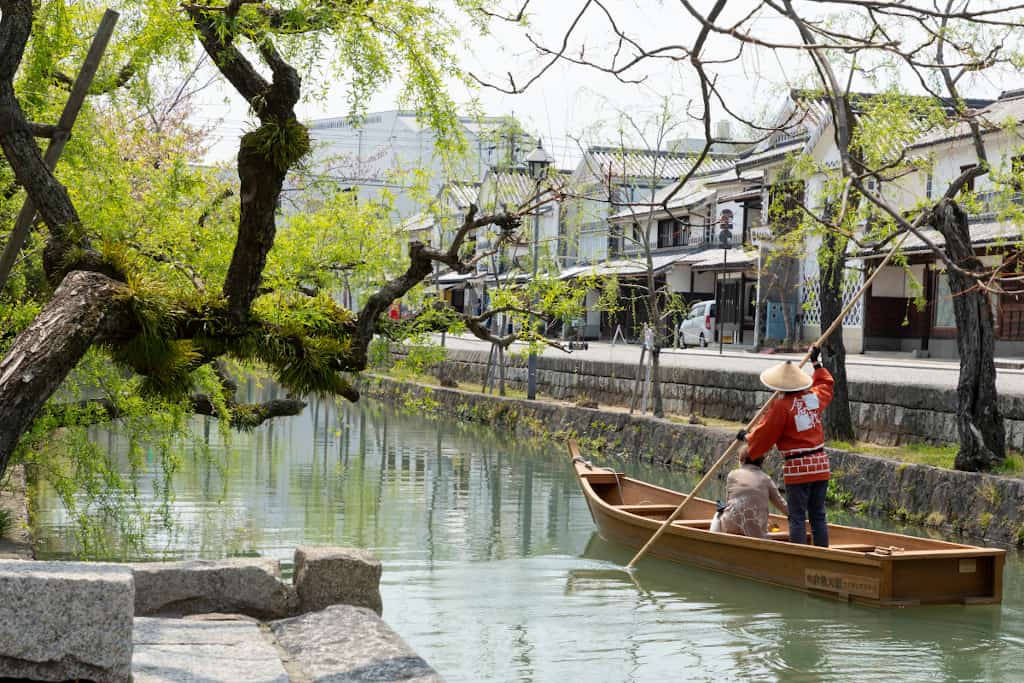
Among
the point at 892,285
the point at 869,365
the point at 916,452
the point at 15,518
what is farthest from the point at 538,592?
the point at 892,285

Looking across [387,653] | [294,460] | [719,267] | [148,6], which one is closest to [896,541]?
[387,653]

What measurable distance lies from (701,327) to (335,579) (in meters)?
32.3

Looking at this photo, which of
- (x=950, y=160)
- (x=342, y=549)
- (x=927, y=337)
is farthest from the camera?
(x=927, y=337)

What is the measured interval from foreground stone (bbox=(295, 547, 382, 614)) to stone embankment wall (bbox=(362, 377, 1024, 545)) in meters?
6.55

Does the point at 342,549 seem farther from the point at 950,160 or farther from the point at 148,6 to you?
the point at 950,160

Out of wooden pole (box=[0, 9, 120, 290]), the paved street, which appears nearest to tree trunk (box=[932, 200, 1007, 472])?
the paved street

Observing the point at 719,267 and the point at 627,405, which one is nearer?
the point at 627,405

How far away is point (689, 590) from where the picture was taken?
10.9 metres

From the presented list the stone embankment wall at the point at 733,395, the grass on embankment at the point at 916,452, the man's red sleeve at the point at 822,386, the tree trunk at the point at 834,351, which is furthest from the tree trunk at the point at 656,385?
the man's red sleeve at the point at 822,386

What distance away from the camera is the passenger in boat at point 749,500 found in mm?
10398

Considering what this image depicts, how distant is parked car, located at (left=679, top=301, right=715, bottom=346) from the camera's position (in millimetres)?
38375

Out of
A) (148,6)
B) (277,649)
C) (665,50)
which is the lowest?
(277,649)

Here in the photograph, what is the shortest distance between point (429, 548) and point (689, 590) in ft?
10.7

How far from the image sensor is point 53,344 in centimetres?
545
